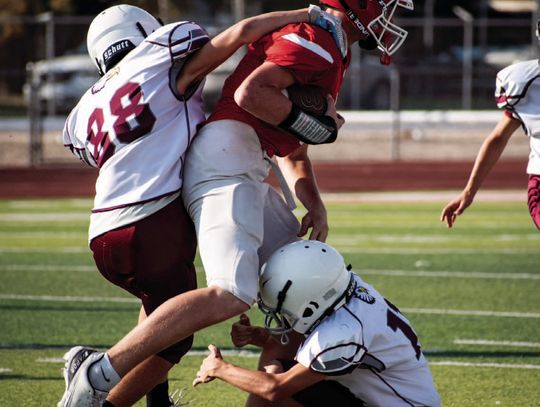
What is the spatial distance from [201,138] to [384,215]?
28.1 feet

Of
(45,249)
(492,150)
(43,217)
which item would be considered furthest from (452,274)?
(43,217)

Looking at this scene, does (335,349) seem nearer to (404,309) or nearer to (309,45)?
(309,45)

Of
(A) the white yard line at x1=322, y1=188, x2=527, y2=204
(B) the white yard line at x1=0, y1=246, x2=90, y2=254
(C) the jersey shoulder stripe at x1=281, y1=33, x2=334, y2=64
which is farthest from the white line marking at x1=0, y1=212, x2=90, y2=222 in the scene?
(C) the jersey shoulder stripe at x1=281, y1=33, x2=334, y2=64

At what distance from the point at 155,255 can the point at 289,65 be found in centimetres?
95

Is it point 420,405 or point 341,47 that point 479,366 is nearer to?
point 420,405

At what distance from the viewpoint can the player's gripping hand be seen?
4.18 meters

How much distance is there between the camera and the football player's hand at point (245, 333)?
14.7 feet

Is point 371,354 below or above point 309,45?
below

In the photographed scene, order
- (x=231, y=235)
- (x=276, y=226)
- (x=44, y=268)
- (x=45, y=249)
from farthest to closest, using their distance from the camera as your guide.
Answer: (x=45, y=249), (x=44, y=268), (x=276, y=226), (x=231, y=235)

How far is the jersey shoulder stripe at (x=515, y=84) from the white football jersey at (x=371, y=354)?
6.49 feet

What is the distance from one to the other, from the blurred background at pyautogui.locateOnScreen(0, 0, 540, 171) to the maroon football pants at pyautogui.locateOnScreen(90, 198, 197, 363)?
13555 millimetres

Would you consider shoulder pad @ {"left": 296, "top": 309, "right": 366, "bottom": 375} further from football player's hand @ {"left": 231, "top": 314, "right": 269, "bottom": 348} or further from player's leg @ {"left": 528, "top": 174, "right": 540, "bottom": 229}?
player's leg @ {"left": 528, "top": 174, "right": 540, "bottom": 229}

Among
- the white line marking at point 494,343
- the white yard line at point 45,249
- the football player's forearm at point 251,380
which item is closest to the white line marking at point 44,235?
the white yard line at point 45,249

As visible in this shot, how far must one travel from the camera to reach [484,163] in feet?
19.3
